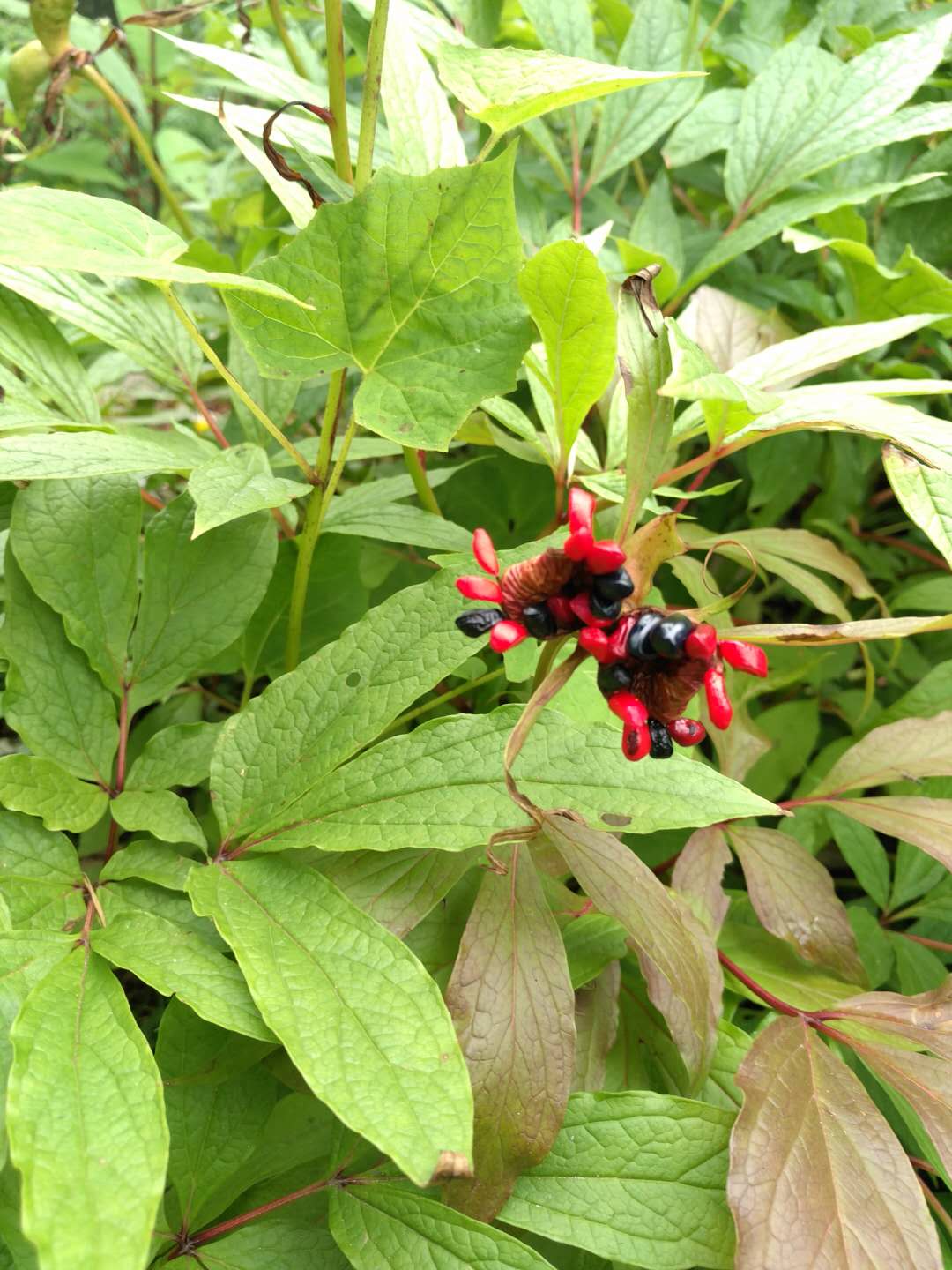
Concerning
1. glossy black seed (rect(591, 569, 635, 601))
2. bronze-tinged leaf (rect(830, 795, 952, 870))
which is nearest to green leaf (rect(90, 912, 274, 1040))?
glossy black seed (rect(591, 569, 635, 601))

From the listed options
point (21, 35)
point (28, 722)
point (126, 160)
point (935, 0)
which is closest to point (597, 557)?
point (28, 722)

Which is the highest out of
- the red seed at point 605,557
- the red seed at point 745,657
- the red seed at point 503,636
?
the red seed at point 605,557

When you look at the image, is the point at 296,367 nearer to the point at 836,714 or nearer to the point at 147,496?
the point at 147,496

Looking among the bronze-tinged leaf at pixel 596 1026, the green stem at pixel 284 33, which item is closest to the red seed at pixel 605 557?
the bronze-tinged leaf at pixel 596 1026

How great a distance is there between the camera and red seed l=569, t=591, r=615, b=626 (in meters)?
0.31

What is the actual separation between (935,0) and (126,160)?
1.07 meters

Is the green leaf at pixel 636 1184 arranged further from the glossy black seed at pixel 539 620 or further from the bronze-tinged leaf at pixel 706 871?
the glossy black seed at pixel 539 620

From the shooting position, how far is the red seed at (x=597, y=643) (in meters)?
0.30

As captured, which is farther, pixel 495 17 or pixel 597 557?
pixel 495 17

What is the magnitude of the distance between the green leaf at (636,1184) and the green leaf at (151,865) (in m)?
0.20

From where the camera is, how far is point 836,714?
75 cm

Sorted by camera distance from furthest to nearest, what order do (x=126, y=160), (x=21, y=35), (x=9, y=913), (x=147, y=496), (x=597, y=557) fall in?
(x=21, y=35) < (x=126, y=160) < (x=147, y=496) < (x=9, y=913) < (x=597, y=557)

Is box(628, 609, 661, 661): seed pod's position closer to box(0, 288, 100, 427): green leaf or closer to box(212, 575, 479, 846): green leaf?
box(212, 575, 479, 846): green leaf

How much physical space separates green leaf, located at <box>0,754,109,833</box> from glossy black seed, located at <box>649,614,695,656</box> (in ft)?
0.99
